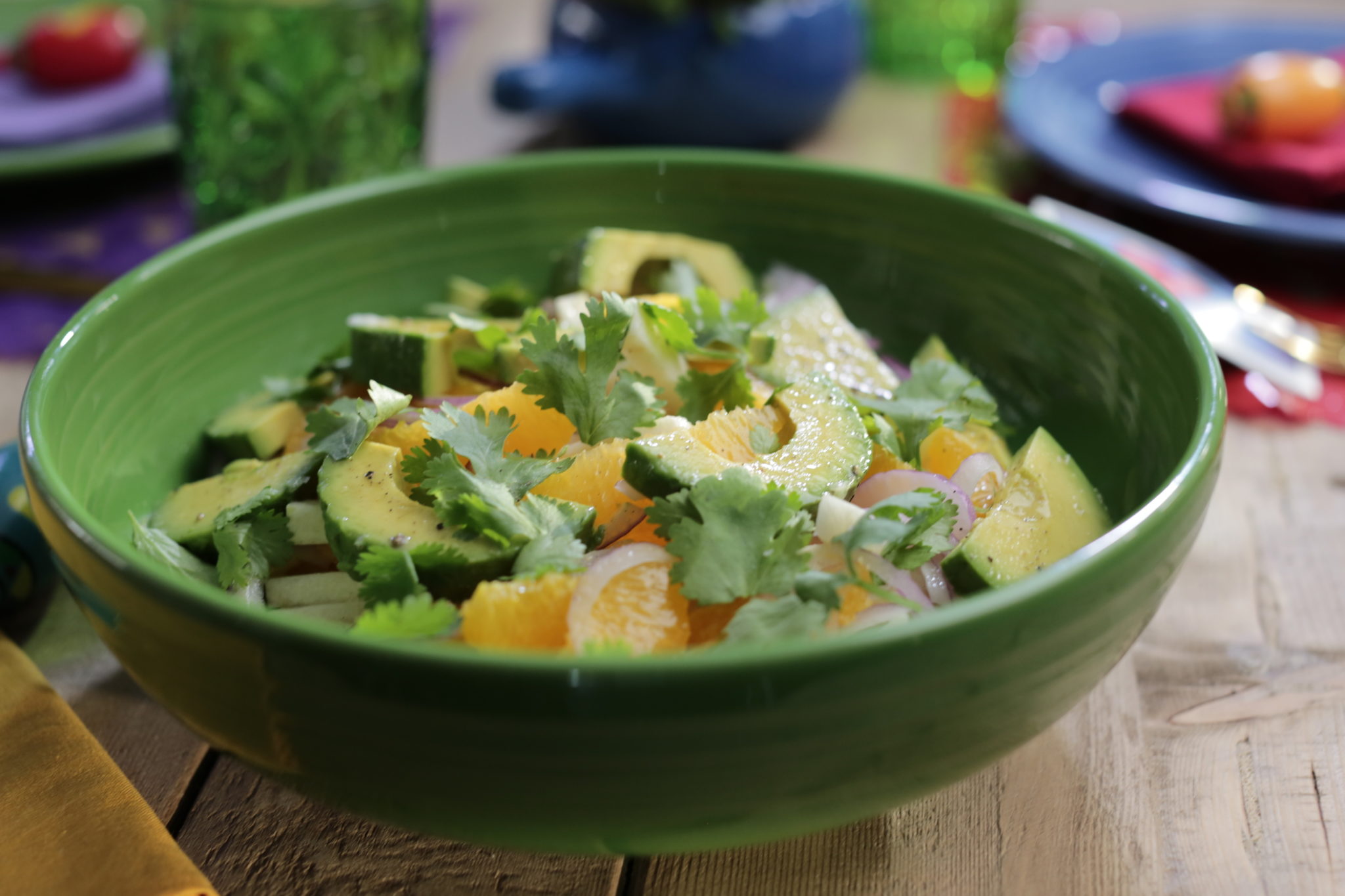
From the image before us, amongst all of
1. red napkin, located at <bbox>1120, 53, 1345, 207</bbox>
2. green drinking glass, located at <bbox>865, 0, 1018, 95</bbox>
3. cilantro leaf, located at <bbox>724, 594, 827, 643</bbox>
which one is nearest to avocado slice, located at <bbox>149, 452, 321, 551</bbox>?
cilantro leaf, located at <bbox>724, 594, 827, 643</bbox>

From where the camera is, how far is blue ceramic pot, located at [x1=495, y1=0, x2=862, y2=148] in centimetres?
213

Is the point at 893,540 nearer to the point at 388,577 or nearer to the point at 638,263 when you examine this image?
the point at 388,577

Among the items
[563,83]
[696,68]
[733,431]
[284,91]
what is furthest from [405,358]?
[696,68]

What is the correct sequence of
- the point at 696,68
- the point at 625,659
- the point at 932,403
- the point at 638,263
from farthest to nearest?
the point at 696,68
the point at 638,263
the point at 932,403
the point at 625,659

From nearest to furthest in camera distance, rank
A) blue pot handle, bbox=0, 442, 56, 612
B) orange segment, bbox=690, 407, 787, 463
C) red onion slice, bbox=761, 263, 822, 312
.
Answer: orange segment, bbox=690, 407, 787, 463
blue pot handle, bbox=0, 442, 56, 612
red onion slice, bbox=761, 263, 822, 312

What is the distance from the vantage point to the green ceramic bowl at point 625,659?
0.65 meters

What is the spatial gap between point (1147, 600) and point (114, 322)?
2.91 ft

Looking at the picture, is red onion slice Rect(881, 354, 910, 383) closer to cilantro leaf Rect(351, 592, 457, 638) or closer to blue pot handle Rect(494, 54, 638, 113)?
cilantro leaf Rect(351, 592, 457, 638)

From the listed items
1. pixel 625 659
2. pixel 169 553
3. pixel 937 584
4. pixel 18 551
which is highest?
pixel 625 659

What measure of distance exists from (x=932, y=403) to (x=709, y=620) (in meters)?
0.36

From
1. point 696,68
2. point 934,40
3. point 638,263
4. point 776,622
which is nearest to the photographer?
point 776,622

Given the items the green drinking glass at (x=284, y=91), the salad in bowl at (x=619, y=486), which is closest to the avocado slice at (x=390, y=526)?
the salad in bowl at (x=619, y=486)

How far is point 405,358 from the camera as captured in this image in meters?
1.15

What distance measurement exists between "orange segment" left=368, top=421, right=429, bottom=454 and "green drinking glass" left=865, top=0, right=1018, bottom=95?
1964 millimetres
